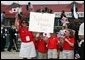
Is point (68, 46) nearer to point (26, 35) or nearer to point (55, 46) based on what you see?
point (55, 46)

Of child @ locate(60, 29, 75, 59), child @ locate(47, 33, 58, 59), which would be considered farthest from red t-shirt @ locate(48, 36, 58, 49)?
child @ locate(60, 29, 75, 59)

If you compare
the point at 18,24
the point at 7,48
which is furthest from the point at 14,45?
the point at 18,24

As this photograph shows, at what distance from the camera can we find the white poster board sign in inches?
442

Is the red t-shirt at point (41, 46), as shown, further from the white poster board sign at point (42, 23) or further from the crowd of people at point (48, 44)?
the white poster board sign at point (42, 23)

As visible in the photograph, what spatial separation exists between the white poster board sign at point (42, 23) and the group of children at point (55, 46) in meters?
0.68

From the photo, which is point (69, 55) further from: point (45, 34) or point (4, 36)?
point (4, 36)

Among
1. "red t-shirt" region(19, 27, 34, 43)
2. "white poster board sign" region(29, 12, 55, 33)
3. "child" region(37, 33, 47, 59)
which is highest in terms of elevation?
"white poster board sign" region(29, 12, 55, 33)

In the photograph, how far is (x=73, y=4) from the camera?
1198 inches

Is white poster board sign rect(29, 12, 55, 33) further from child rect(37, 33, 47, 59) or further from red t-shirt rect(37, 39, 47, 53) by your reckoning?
red t-shirt rect(37, 39, 47, 53)

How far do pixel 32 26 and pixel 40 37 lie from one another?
0.99m

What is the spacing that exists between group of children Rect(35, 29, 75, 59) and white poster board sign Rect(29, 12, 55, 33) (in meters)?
0.68

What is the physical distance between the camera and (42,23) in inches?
444

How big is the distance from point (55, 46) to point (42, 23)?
1.13 metres

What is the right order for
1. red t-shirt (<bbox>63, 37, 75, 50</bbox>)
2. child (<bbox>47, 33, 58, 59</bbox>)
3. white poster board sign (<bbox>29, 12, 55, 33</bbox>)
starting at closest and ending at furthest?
white poster board sign (<bbox>29, 12, 55, 33</bbox>)
red t-shirt (<bbox>63, 37, 75, 50</bbox>)
child (<bbox>47, 33, 58, 59</bbox>)
